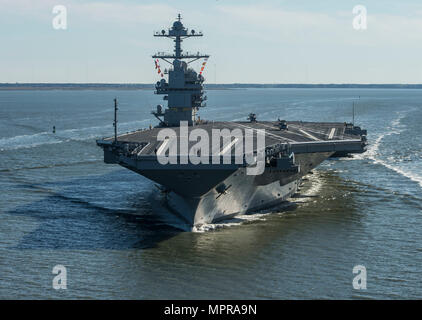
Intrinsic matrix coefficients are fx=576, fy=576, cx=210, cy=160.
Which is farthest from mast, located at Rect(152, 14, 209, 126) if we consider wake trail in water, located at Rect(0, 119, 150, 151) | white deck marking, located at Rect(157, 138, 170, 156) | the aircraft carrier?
wake trail in water, located at Rect(0, 119, 150, 151)

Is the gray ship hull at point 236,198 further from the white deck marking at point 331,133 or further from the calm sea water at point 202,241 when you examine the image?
the white deck marking at point 331,133

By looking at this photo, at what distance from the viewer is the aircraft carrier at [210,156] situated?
2416cm

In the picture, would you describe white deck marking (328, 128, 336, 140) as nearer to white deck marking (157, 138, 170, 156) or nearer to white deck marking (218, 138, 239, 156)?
white deck marking (218, 138, 239, 156)

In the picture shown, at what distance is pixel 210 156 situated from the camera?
2359 cm

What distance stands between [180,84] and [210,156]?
54.0 feet

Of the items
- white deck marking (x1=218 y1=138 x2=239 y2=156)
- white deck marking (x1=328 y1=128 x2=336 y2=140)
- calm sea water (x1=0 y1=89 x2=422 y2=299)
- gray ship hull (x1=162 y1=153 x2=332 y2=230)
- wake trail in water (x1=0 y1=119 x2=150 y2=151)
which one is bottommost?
calm sea water (x1=0 y1=89 x2=422 y2=299)

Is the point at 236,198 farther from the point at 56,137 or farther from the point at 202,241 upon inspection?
the point at 56,137

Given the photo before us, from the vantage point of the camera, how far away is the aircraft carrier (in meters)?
24.2

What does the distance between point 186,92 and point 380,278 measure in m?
22.7

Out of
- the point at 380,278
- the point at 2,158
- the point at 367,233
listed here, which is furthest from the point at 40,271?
the point at 2,158

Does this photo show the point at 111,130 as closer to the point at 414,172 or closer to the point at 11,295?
the point at 414,172

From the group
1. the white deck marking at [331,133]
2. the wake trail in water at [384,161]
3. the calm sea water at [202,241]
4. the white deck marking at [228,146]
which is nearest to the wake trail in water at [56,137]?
the calm sea water at [202,241]
